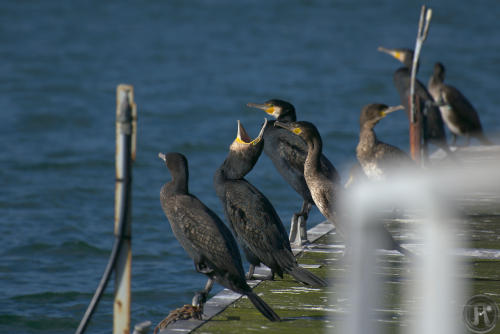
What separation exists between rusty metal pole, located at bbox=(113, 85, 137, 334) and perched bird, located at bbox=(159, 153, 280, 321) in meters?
0.94

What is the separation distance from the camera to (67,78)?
3253 cm

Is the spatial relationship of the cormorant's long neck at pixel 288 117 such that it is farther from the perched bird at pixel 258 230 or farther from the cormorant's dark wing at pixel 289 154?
the perched bird at pixel 258 230

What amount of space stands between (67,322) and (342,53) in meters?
29.4

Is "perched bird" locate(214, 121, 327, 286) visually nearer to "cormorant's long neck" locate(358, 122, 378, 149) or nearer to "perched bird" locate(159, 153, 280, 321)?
"perched bird" locate(159, 153, 280, 321)

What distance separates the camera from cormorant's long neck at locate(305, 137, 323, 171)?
723cm

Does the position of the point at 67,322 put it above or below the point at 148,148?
below

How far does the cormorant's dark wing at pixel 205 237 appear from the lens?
19.0 ft

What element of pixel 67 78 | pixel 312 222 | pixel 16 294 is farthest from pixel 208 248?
pixel 67 78

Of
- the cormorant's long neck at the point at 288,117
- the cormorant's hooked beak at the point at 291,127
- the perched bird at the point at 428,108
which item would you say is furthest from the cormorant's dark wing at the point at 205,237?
the perched bird at the point at 428,108

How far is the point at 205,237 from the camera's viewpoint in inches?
230

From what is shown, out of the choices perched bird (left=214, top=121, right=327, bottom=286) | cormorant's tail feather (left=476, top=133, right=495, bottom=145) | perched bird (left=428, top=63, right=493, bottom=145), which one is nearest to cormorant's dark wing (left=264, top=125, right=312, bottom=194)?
perched bird (left=214, top=121, right=327, bottom=286)

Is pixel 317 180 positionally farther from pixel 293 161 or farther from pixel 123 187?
pixel 123 187

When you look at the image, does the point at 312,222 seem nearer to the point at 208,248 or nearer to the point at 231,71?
the point at 208,248

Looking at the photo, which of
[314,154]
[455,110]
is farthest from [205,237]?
[455,110]
